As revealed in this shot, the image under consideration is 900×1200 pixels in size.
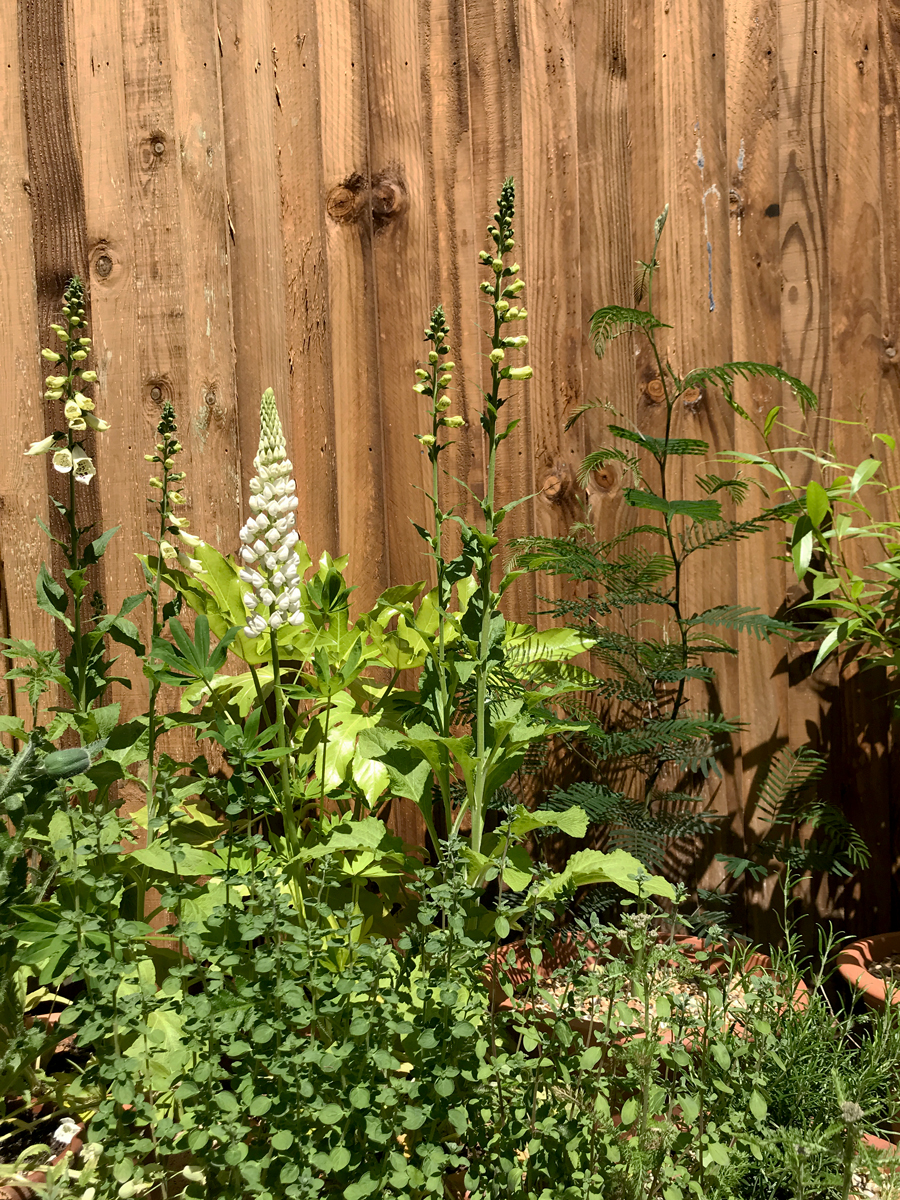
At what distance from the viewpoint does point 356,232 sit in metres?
2.11

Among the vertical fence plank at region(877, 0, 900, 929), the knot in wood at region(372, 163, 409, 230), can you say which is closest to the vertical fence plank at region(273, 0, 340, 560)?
the knot in wood at region(372, 163, 409, 230)

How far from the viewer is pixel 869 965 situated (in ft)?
5.71

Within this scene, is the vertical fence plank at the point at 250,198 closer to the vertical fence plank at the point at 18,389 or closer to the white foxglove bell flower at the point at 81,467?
the vertical fence plank at the point at 18,389

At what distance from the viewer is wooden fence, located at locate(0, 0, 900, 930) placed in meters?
1.90

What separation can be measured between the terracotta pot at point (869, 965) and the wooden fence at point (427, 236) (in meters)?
0.25

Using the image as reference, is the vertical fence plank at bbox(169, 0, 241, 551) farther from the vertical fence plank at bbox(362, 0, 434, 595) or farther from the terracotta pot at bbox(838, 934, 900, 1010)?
the terracotta pot at bbox(838, 934, 900, 1010)

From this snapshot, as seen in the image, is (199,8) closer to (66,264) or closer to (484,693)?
(66,264)

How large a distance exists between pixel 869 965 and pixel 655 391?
4.46ft

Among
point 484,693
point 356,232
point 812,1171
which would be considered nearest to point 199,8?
point 356,232

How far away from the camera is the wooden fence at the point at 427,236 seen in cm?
190

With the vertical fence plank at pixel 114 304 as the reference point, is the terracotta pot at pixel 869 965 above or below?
below

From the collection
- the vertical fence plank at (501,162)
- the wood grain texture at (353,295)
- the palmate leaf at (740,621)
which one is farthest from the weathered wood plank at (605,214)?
the wood grain texture at (353,295)

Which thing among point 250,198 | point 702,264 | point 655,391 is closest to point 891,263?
point 702,264

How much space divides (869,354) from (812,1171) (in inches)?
67.0
